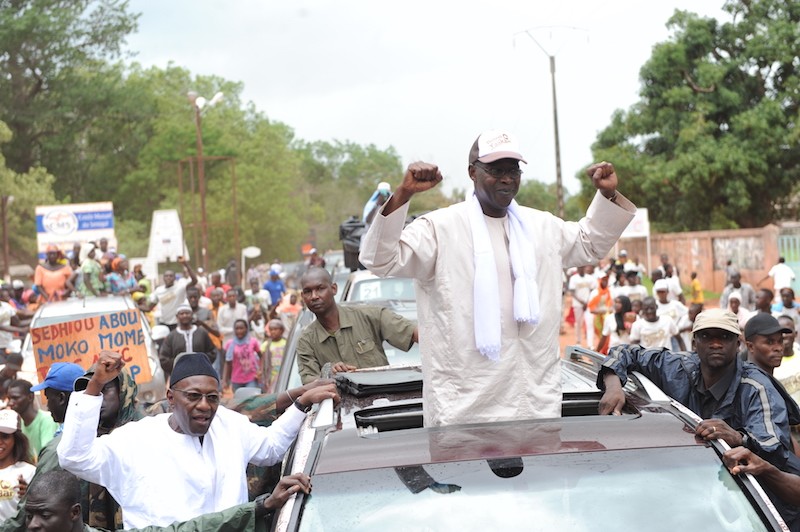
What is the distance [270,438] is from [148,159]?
63581mm

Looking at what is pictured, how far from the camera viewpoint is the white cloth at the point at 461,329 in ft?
13.0

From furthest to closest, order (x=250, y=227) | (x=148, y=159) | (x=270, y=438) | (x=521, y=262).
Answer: (x=250, y=227)
(x=148, y=159)
(x=270, y=438)
(x=521, y=262)

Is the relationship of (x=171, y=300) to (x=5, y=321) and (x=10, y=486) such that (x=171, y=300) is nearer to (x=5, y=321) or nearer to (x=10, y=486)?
(x=5, y=321)

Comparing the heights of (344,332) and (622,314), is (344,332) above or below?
above

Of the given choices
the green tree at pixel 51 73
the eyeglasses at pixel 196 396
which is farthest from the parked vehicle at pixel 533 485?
the green tree at pixel 51 73

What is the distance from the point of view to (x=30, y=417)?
6.85 meters

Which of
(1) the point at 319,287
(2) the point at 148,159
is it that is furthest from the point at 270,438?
(2) the point at 148,159

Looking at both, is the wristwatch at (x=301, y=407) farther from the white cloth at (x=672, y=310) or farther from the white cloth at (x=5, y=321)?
the white cloth at (x=5, y=321)

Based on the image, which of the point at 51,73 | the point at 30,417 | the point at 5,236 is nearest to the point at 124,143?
the point at 51,73

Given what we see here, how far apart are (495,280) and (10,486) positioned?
9.27ft

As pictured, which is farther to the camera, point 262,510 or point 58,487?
point 58,487

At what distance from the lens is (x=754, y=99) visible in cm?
3834

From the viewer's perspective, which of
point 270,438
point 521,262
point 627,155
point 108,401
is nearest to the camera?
point 521,262

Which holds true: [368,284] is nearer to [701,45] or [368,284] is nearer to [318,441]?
[318,441]
